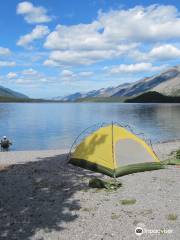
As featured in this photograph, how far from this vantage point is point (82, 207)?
42.6ft

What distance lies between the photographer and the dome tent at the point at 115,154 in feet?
60.1

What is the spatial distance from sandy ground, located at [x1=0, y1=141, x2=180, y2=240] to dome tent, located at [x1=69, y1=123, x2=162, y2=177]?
0.70m

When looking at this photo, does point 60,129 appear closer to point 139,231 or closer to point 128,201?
point 128,201

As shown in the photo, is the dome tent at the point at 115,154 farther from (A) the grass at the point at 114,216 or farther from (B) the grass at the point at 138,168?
(A) the grass at the point at 114,216

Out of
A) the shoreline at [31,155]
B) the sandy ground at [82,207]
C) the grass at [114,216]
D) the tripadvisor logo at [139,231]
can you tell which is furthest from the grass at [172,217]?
the shoreline at [31,155]

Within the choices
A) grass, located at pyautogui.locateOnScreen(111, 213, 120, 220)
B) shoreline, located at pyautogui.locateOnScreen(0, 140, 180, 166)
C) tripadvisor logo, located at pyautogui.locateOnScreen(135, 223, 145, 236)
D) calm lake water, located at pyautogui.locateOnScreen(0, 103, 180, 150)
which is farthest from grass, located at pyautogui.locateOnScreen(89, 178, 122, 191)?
calm lake water, located at pyautogui.locateOnScreen(0, 103, 180, 150)

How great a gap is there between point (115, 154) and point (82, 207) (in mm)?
5990

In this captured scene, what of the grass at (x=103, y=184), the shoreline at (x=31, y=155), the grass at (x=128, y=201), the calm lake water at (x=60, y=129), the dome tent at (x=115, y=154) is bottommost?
the calm lake water at (x=60, y=129)

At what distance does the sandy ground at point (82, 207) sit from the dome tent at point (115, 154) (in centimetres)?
70

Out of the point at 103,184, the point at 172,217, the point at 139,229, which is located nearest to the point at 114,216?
the point at 139,229

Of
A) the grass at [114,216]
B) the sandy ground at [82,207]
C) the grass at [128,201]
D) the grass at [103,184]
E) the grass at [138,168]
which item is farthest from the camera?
the grass at [138,168]

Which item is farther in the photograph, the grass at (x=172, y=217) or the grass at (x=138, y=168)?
the grass at (x=138, y=168)

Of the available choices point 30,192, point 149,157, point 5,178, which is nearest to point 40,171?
point 5,178

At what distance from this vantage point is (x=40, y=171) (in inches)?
762
